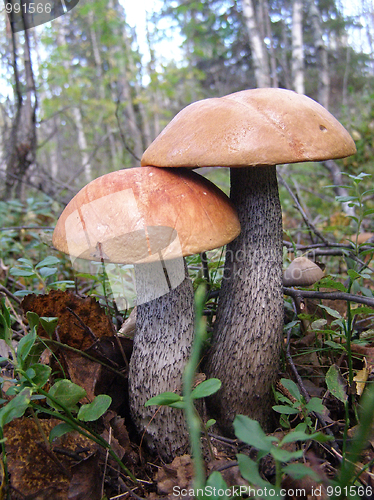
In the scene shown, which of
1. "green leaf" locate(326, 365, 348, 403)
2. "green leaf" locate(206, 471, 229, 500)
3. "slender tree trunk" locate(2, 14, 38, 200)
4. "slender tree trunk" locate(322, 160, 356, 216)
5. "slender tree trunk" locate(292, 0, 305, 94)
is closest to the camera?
"green leaf" locate(206, 471, 229, 500)

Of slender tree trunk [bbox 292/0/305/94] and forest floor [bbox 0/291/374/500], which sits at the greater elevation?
slender tree trunk [bbox 292/0/305/94]

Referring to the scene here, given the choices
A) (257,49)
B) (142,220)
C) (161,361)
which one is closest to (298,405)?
(161,361)

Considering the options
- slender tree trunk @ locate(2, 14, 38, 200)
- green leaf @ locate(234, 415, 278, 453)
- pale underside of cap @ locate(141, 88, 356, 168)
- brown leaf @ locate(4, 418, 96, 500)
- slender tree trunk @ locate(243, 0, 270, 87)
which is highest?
slender tree trunk @ locate(243, 0, 270, 87)

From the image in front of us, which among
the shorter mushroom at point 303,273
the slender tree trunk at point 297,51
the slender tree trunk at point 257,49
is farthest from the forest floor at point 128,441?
the slender tree trunk at point 297,51

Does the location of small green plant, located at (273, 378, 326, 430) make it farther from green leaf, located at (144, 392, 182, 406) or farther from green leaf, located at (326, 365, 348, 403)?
green leaf, located at (144, 392, 182, 406)

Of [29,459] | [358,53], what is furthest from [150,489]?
[358,53]

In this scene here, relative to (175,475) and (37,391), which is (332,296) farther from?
(37,391)

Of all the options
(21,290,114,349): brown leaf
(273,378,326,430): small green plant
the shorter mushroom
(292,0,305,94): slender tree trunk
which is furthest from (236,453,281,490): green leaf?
(292,0,305,94): slender tree trunk

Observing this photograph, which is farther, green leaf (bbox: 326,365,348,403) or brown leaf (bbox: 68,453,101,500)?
green leaf (bbox: 326,365,348,403)

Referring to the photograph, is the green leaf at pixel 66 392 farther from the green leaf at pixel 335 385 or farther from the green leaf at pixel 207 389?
the green leaf at pixel 335 385
